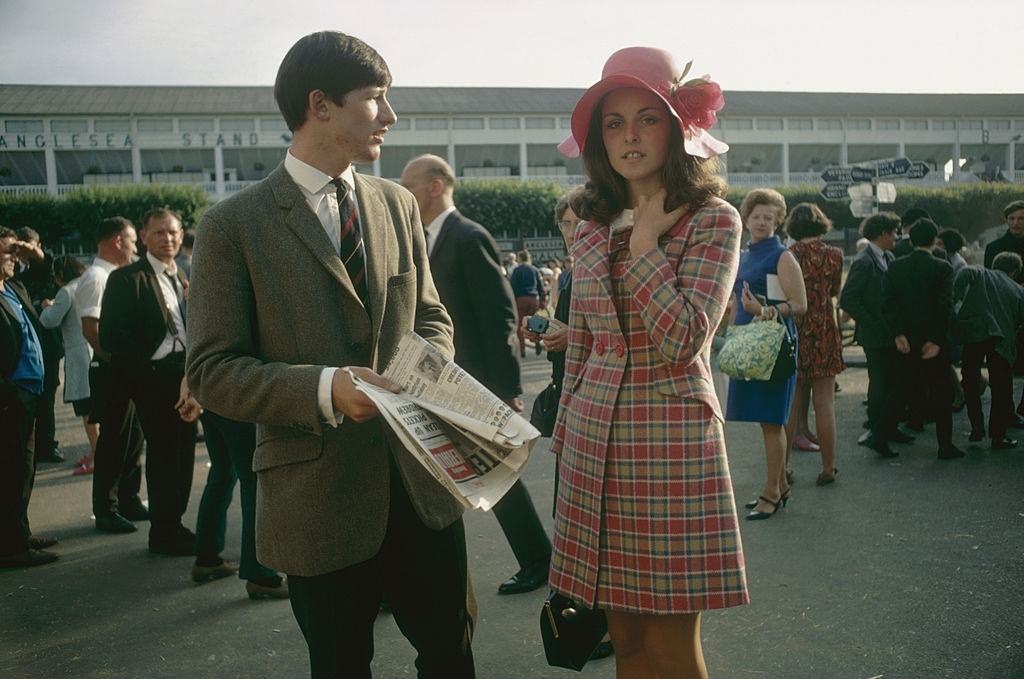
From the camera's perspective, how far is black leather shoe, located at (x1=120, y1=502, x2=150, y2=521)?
6.44 metres

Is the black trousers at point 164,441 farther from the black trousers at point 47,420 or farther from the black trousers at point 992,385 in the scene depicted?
the black trousers at point 992,385

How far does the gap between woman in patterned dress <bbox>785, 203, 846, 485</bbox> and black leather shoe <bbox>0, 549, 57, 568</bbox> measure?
542cm

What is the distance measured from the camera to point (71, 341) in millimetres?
8227

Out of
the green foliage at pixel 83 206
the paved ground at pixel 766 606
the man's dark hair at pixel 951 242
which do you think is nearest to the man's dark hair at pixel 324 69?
the paved ground at pixel 766 606

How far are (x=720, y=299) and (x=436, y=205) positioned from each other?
2.67 metres

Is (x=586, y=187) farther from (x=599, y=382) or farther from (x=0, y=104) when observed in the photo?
(x=0, y=104)

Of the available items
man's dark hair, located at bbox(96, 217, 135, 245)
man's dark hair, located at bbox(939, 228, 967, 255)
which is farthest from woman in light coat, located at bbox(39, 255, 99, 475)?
man's dark hair, located at bbox(939, 228, 967, 255)

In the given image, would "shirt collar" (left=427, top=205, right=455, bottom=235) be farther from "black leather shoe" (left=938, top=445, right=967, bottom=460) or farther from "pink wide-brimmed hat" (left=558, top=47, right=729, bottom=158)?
"black leather shoe" (left=938, top=445, right=967, bottom=460)

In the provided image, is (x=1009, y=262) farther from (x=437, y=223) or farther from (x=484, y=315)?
(x=437, y=223)

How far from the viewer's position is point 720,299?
231 centimetres

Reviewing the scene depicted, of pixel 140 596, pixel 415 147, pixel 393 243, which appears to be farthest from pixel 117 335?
pixel 415 147

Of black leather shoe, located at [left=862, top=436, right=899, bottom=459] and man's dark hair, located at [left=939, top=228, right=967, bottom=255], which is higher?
man's dark hair, located at [left=939, top=228, right=967, bottom=255]

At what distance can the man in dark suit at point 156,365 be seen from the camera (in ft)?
18.3

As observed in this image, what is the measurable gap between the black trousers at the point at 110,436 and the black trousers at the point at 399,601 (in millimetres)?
4380
